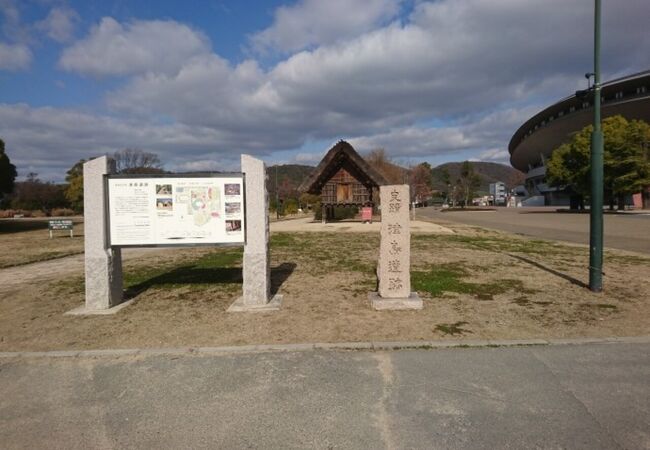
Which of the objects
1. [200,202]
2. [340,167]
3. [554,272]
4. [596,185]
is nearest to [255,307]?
[200,202]

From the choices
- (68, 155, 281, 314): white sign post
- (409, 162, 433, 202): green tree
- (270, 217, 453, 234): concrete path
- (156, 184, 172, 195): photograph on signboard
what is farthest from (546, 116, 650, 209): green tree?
(156, 184, 172, 195): photograph on signboard

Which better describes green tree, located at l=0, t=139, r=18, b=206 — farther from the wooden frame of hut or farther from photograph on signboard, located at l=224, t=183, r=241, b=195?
photograph on signboard, located at l=224, t=183, r=241, b=195

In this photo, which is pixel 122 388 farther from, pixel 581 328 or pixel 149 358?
pixel 581 328

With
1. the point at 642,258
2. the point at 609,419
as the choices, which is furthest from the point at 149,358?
the point at 642,258

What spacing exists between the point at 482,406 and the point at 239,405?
196 cm

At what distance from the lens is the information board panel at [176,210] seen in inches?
243

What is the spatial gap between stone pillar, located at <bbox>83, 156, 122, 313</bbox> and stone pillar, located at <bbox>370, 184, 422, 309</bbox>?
4.25 m

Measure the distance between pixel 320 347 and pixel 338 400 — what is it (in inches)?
45.3

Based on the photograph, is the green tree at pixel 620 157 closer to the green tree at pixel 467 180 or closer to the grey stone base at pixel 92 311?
the grey stone base at pixel 92 311

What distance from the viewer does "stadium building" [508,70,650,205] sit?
1783 inches

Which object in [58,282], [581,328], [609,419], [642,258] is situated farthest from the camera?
[642,258]

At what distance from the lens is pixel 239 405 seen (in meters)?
3.17

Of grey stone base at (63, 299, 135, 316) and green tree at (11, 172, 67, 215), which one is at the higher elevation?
green tree at (11, 172, 67, 215)

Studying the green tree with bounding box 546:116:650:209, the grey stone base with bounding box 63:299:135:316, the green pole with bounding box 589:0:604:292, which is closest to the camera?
the grey stone base with bounding box 63:299:135:316
